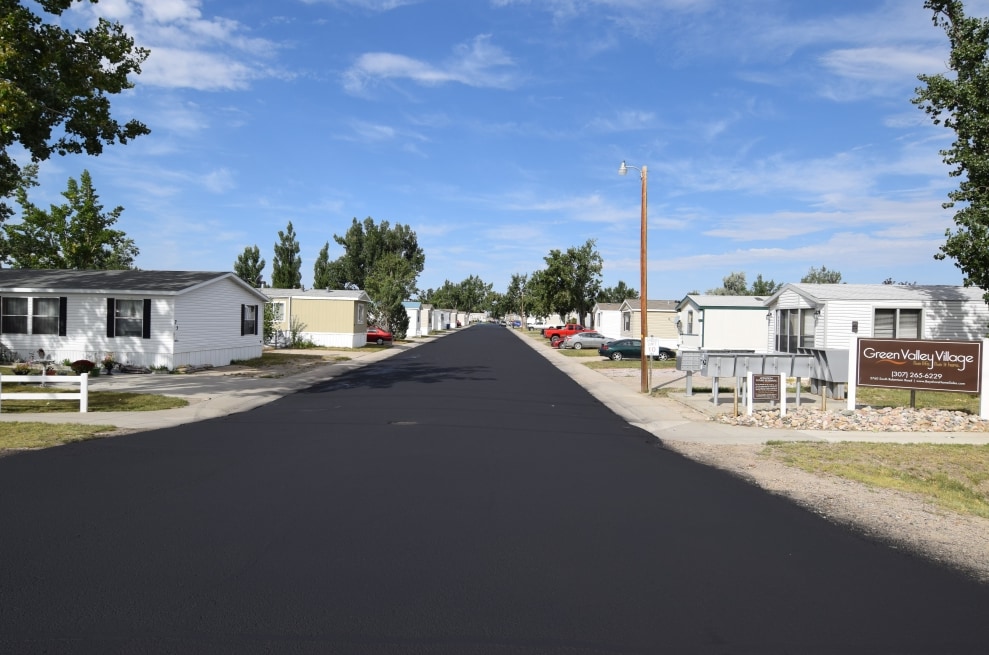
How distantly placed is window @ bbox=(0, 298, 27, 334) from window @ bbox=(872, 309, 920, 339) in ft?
98.7

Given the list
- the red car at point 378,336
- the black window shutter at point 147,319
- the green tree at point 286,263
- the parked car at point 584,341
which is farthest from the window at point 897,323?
the green tree at point 286,263

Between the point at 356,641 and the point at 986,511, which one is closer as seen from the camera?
the point at 356,641

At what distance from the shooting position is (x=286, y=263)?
76.1 meters

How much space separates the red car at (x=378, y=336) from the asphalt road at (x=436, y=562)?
3937cm

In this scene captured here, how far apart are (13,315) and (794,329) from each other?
94.2 feet

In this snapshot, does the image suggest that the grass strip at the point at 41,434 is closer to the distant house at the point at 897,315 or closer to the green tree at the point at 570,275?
the distant house at the point at 897,315

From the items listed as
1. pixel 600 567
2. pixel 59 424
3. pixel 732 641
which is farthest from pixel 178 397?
pixel 732 641

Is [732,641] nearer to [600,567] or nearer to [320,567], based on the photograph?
[600,567]

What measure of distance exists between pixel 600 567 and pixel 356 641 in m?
2.16

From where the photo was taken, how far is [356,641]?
14.0 feet

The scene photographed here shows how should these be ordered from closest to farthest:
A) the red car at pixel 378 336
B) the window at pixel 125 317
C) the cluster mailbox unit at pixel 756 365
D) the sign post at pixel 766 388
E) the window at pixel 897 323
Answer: the sign post at pixel 766 388 → the cluster mailbox unit at pixel 756 365 → the window at pixel 897 323 → the window at pixel 125 317 → the red car at pixel 378 336

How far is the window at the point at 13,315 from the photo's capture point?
26000mm

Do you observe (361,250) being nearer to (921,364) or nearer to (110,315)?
(110,315)

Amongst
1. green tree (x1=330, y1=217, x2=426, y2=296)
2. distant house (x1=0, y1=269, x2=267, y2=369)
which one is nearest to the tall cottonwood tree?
green tree (x1=330, y1=217, x2=426, y2=296)
